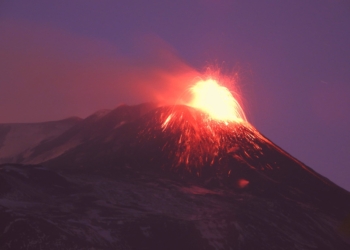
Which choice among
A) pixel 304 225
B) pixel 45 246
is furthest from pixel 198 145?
pixel 45 246

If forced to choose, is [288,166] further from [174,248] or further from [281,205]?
[174,248]

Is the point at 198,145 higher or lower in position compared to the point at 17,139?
higher

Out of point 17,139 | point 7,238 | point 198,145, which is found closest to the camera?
point 7,238

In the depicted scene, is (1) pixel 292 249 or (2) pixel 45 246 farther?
(1) pixel 292 249

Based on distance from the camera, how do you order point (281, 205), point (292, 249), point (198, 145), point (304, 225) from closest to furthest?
1. point (292, 249)
2. point (304, 225)
3. point (281, 205)
4. point (198, 145)

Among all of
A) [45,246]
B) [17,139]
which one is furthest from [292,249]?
[17,139]

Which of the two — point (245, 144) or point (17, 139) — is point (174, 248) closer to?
point (245, 144)
